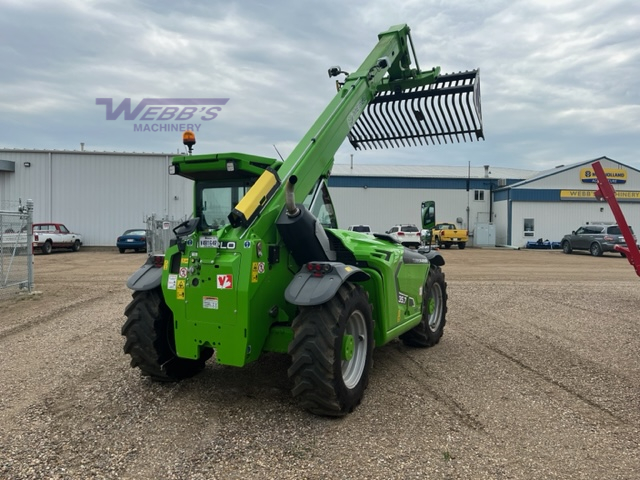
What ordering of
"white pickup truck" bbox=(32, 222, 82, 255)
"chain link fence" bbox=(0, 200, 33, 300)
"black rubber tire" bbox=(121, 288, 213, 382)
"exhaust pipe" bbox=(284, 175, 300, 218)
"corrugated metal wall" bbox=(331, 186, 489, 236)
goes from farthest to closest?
"corrugated metal wall" bbox=(331, 186, 489, 236)
"white pickup truck" bbox=(32, 222, 82, 255)
"chain link fence" bbox=(0, 200, 33, 300)
"black rubber tire" bbox=(121, 288, 213, 382)
"exhaust pipe" bbox=(284, 175, 300, 218)

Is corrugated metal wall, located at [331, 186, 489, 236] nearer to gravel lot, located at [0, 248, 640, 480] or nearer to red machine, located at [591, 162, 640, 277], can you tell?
red machine, located at [591, 162, 640, 277]

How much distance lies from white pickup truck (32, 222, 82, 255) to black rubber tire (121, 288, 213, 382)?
23412 millimetres

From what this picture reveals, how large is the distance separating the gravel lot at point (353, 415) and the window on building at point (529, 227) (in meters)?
30.4

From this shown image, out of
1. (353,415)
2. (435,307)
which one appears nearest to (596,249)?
(435,307)

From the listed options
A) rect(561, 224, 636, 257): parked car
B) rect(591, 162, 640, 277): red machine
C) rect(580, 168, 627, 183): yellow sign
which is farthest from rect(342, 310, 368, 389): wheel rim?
rect(580, 168, 627, 183): yellow sign

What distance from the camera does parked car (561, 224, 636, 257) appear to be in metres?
25.1

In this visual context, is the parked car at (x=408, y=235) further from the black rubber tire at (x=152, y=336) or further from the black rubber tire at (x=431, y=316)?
the black rubber tire at (x=152, y=336)

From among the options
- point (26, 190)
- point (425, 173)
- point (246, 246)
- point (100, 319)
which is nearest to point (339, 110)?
point (246, 246)

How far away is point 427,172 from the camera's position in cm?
4250

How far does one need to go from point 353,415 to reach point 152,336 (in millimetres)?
2022

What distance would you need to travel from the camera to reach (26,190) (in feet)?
99.5

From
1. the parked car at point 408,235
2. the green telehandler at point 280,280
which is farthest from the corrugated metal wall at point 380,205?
the green telehandler at point 280,280

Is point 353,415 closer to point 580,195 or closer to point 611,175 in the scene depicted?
point 580,195

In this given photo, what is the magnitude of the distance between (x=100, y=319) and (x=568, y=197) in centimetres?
3566
